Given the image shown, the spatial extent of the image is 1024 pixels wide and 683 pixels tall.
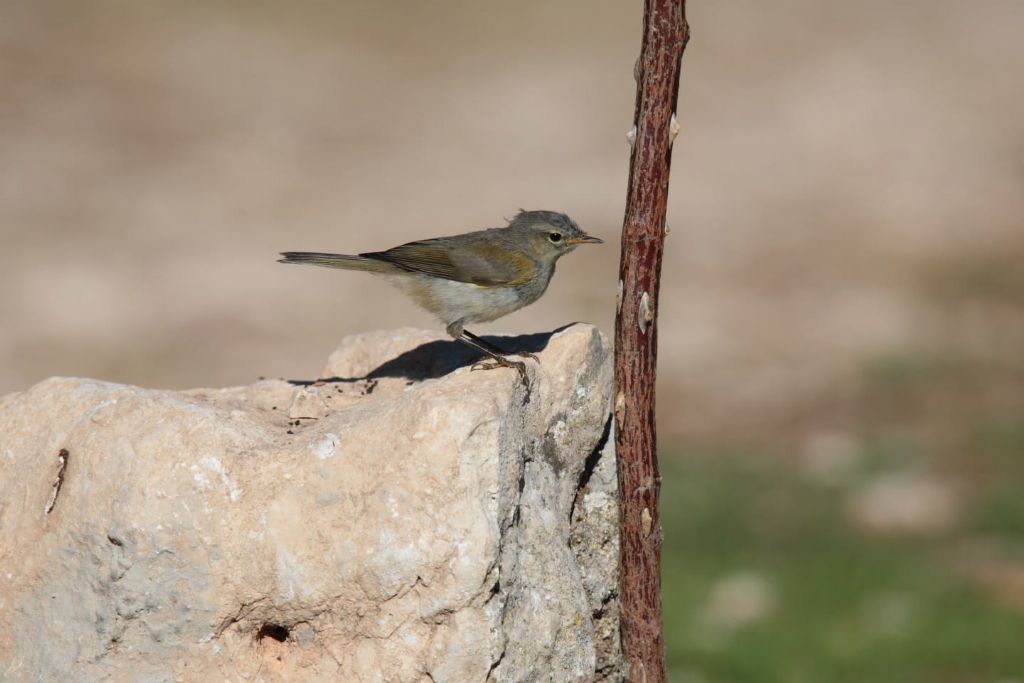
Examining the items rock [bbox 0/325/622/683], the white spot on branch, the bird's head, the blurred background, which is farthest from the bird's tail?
the blurred background

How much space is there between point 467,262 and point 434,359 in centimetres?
82

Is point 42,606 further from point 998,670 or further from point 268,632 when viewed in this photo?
point 998,670

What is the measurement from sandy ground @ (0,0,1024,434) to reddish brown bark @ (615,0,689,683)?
29.8 ft

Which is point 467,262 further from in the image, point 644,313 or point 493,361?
point 644,313

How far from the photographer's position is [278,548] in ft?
17.3

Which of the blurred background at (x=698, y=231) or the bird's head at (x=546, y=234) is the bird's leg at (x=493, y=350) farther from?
the blurred background at (x=698, y=231)

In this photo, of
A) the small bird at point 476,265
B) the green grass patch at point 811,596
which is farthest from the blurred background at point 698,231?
the small bird at point 476,265

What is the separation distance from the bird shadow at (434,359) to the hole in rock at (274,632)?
1679 mm

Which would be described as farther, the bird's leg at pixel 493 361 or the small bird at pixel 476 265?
the small bird at pixel 476 265

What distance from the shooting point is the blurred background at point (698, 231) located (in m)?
11.6

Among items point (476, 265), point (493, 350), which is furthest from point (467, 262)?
point (493, 350)

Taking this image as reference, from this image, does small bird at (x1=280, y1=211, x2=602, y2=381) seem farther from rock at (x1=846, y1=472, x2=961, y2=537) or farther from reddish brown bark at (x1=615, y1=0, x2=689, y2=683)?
rock at (x1=846, y1=472, x2=961, y2=537)

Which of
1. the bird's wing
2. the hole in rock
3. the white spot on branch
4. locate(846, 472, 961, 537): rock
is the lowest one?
locate(846, 472, 961, 537): rock

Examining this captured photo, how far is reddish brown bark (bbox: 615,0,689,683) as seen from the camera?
6020mm
